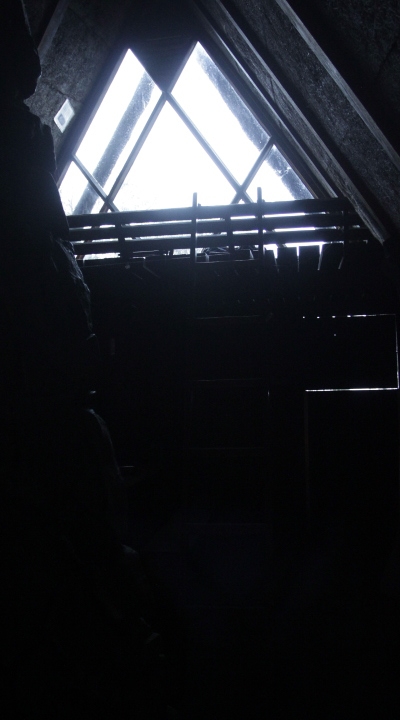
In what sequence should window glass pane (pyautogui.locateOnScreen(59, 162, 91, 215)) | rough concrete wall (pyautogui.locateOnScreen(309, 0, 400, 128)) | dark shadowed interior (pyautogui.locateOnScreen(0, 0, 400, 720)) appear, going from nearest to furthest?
rough concrete wall (pyautogui.locateOnScreen(309, 0, 400, 128))
dark shadowed interior (pyautogui.locateOnScreen(0, 0, 400, 720))
window glass pane (pyautogui.locateOnScreen(59, 162, 91, 215))

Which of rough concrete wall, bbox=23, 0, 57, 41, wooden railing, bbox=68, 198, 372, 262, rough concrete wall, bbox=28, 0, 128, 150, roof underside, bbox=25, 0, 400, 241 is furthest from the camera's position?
rough concrete wall, bbox=28, 0, 128, 150

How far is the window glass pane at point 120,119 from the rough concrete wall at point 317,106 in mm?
1957

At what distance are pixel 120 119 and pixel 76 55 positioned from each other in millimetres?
1095

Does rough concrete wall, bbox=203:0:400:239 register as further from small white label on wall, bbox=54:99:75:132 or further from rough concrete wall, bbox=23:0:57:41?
small white label on wall, bbox=54:99:75:132

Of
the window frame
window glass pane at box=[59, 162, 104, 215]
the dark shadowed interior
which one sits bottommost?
the dark shadowed interior

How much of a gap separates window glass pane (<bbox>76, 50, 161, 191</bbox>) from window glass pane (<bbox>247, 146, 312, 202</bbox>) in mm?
2172

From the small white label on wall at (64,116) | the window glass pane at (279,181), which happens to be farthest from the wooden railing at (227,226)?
the small white label on wall at (64,116)

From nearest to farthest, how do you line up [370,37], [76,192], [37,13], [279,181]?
[370,37] → [37,13] → [279,181] → [76,192]

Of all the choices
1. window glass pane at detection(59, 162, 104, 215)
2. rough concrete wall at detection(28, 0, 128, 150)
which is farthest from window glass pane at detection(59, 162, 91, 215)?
rough concrete wall at detection(28, 0, 128, 150)

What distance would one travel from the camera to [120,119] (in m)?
7.71

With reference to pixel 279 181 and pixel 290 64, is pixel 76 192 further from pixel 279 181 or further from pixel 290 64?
pixel 290 64

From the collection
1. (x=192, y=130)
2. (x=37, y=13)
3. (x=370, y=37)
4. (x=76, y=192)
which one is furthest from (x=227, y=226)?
(x=37, y=13)

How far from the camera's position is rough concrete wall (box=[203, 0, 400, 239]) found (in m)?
3.93

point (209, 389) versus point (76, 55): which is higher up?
point (76, 55)
